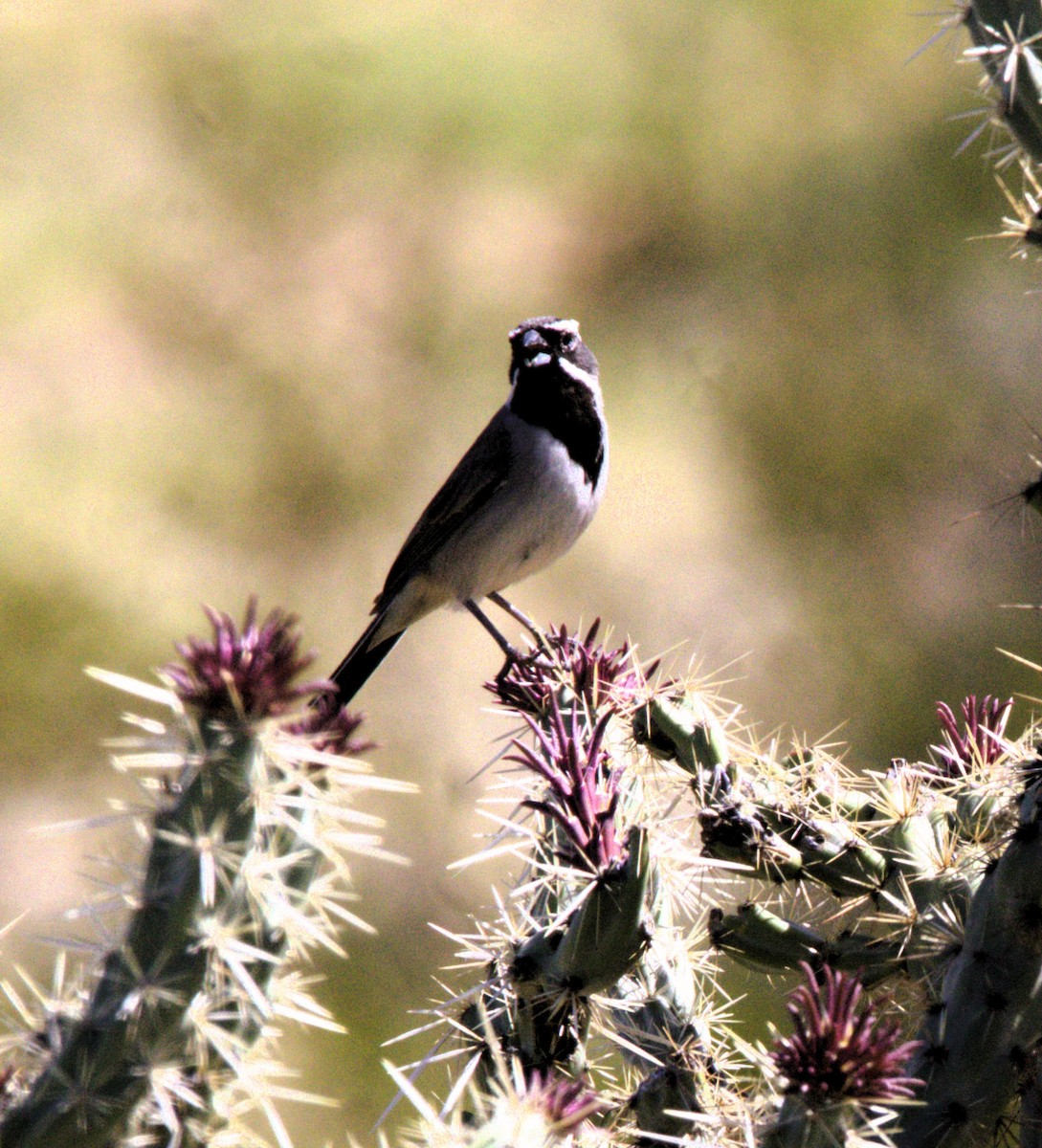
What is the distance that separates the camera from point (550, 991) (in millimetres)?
2146

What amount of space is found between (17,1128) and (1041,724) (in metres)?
2.01

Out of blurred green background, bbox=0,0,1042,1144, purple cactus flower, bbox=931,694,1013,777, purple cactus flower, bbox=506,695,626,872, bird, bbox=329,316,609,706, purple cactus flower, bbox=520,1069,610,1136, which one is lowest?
purple cactus flower, bbox=520,1069,610,1136

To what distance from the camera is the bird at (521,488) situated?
4793mm

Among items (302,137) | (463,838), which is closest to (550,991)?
(463,838)

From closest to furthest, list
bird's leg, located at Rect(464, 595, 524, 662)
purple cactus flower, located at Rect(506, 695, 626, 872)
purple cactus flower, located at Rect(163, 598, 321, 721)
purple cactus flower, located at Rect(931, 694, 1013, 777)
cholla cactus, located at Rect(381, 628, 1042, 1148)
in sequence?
purple cactus flower, located at Rect(163, 598, 321, 721), cholla cactus, located at Rect(381, 628, 1042, 1148), purple cactus flower, located at Rect(506, 695, 626, 872), purple cactus flower, located at Rect(931, 694, 1013, 777), bird's leg, located at Rect(464, 595, 524, 662)

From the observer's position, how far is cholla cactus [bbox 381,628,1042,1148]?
1769mm

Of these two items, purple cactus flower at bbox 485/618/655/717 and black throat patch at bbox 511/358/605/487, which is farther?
black throat patch at bbox 511/358/605/487

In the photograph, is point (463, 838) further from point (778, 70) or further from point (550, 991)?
point (778, 70)

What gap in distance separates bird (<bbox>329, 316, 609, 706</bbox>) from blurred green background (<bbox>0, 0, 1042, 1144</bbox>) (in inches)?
105

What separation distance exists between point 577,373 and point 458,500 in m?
0.68

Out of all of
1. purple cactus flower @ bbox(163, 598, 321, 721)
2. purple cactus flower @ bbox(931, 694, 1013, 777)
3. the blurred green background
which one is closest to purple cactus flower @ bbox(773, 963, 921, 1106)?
purple cactus flower @ bbox(163, 598, 321, 721)

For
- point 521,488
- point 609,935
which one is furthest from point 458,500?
point 609,935

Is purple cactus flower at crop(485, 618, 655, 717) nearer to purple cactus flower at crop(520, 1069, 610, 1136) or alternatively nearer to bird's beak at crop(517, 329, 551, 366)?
purple cactus flower at crop(520, 1069, 610, 1136)

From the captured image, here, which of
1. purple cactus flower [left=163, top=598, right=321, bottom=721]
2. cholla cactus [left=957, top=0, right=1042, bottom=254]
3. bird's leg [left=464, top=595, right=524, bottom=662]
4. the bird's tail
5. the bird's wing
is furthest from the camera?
the bird's tail
